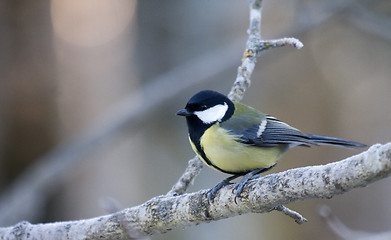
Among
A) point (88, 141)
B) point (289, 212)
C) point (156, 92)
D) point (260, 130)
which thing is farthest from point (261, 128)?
point (88, 141)

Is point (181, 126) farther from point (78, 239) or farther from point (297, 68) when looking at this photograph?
point (78, 239)

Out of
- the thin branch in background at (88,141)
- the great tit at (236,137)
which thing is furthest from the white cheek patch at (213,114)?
the thin branch in background at (88,141)

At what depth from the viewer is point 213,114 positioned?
2.45m

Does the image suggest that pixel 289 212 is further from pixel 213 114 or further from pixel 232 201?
pixel 213 114

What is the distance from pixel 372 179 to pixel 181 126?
4.06m

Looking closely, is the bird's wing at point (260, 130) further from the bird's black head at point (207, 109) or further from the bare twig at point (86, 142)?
the bare twig at point (86, 142)

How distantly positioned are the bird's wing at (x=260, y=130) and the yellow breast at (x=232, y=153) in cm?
4

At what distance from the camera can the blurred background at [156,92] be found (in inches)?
185

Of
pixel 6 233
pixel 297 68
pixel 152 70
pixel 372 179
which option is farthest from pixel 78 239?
pixel 297 68

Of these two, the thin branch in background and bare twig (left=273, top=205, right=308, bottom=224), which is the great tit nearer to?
bare twig (left=273, top=205, right=308, bottom=224)

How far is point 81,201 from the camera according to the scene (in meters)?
5.00

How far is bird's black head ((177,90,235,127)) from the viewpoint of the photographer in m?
A: 2.41

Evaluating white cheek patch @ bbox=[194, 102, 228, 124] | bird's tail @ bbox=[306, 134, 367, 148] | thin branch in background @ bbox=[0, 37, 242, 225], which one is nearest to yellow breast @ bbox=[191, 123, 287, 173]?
white cheek patch @ bbox=[194, 102, 228, 124]

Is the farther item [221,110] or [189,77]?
[189,77]
